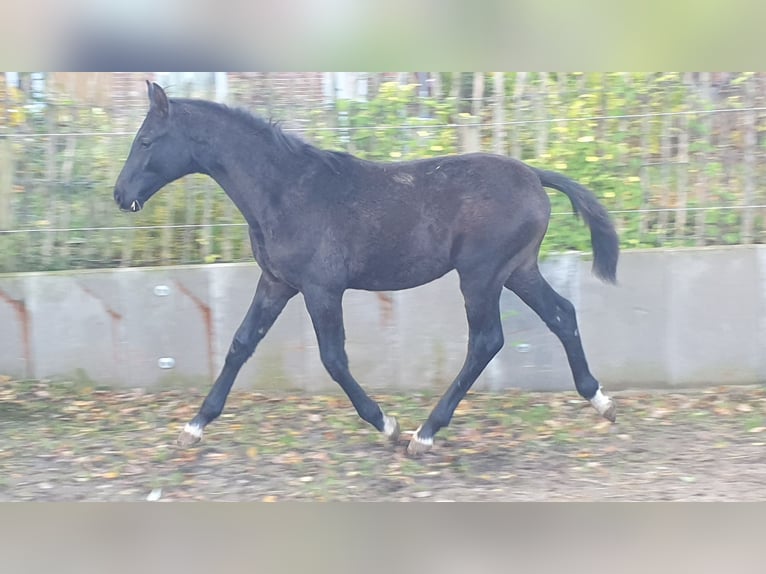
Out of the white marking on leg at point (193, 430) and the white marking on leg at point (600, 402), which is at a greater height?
the white marking on leg at point (600, 402)

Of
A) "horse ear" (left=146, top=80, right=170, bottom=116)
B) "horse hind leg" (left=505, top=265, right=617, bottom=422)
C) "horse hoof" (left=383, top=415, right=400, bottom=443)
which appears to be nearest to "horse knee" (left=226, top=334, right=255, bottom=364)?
"horse hoof" (left=383, top=415, right=400, bottom=443)

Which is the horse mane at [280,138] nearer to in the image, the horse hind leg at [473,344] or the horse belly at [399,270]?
the horse belly at [399,270]

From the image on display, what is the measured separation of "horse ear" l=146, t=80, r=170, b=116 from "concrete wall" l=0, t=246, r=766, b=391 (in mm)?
1508

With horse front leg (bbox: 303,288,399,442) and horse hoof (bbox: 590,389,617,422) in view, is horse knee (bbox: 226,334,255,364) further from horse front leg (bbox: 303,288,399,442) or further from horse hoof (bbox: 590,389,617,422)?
horse hoof (bbox: 590,389,617,422)

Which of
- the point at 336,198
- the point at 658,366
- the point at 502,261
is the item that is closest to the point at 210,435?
the point at 336,198

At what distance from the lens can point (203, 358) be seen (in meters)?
5.69

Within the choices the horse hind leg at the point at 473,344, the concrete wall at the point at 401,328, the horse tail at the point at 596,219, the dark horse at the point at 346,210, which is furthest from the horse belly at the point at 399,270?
the concrete wall at the point at 401,328

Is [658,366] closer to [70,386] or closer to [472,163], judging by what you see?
[472,163]

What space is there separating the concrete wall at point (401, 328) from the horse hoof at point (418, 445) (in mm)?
997

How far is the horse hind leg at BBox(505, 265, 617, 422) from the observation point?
15.8ft

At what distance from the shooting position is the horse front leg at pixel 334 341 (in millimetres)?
4480

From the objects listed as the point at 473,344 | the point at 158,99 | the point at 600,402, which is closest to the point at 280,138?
the point at 158,99

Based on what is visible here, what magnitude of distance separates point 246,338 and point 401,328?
127 cm

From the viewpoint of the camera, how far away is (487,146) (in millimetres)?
5707
